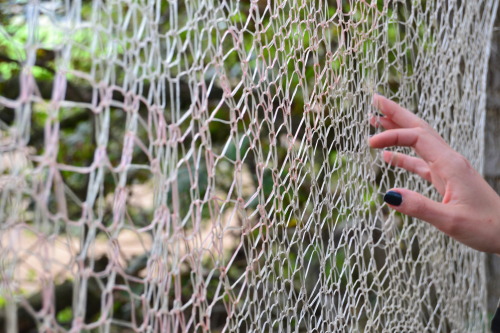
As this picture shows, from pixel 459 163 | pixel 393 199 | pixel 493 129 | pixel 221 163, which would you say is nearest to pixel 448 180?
pixel 459 163

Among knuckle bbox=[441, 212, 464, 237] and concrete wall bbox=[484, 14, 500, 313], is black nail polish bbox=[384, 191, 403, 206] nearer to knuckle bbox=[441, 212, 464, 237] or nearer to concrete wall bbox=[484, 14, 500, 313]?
knuckle bbox=[441, 212, 464, 237]

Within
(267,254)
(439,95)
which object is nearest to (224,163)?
(267,254)

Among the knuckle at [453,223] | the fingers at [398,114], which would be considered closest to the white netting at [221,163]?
the fingers at [398,114]

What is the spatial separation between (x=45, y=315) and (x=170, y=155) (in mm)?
237

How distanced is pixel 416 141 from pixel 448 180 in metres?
0.09

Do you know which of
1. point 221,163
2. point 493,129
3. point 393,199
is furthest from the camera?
point 493,129

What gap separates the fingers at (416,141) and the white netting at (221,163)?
0.04m

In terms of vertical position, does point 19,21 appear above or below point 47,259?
above

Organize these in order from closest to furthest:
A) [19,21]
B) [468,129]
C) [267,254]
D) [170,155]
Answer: [170,155] < [267,254] < [19,21] < [468,129]

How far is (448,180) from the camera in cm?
115

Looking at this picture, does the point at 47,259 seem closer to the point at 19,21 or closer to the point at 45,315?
the point at 45,315

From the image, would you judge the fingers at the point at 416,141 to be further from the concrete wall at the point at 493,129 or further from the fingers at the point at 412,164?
the concrete wall at the point at 493,129

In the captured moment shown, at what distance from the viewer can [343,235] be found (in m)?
1.12

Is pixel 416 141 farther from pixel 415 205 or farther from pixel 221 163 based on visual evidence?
pixel 221 163
